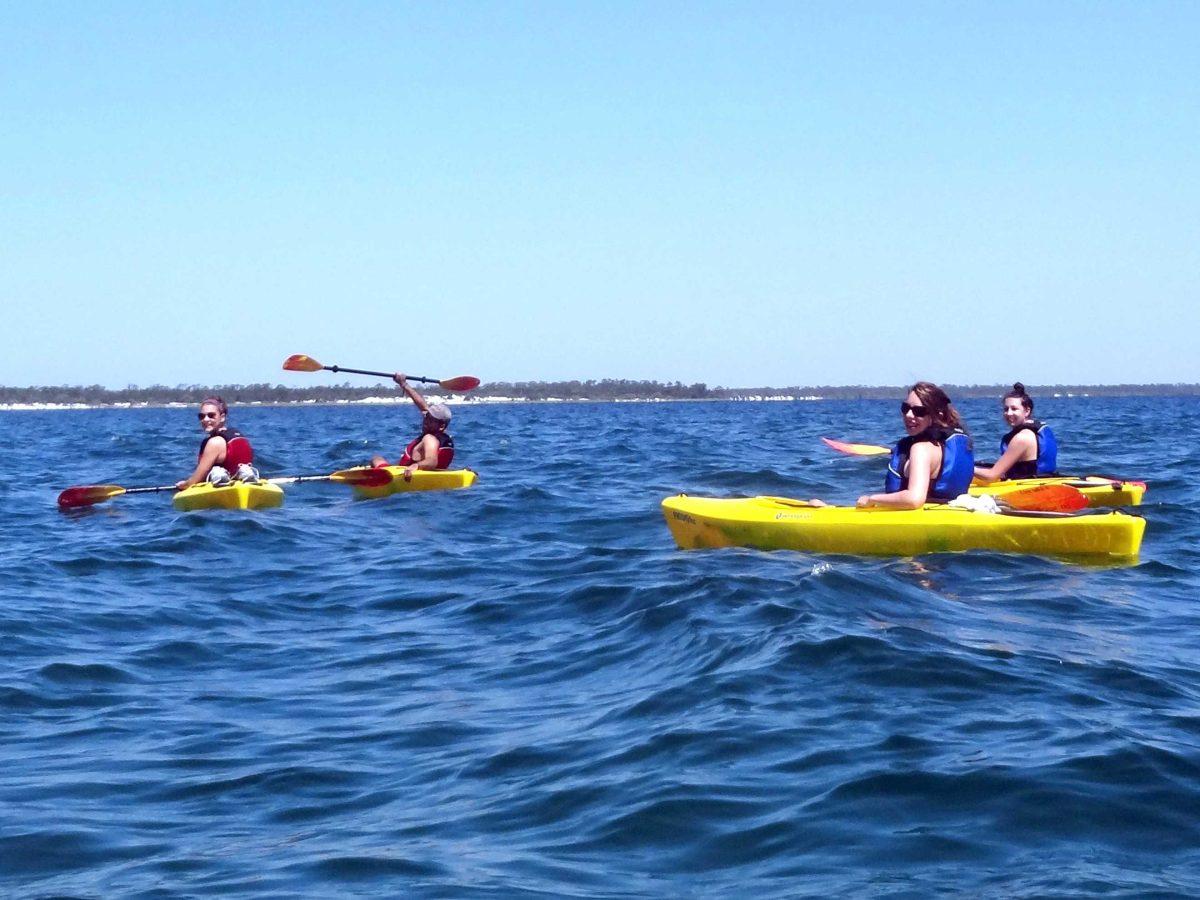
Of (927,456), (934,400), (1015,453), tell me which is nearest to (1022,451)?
(1015,453)

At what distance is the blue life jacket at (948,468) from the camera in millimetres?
9719

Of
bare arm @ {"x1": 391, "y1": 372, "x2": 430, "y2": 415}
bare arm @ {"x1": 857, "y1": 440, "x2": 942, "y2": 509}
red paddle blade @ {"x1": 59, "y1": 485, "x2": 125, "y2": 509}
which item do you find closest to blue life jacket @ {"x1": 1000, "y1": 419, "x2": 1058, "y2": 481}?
bare arm @ {"x1": 857, "y1": 440, "x2": 942, "y2": 509}

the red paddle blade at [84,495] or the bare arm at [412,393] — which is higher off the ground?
the bare arm at [412,393]

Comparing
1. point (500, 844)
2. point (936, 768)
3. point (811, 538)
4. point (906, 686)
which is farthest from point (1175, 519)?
point (500, 844)

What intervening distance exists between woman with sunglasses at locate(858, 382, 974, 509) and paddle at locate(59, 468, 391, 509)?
6.96m

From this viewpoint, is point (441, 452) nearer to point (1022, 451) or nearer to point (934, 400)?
point (1022, 451)

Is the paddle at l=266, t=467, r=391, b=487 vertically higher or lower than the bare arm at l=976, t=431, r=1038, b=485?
lower

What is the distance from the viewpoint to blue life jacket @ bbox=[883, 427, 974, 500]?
31.9 feet

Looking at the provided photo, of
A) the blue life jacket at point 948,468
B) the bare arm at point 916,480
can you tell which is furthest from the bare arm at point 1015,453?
the bare arm at point 916,480

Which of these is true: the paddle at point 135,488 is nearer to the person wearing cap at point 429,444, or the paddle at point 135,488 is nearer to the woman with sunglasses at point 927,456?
the person wearing cap at point 429,444

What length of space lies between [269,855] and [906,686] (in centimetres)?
275

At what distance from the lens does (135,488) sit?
48.3 feet

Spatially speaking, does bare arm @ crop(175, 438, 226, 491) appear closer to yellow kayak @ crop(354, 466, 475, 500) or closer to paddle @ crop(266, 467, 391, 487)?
paddle @ crop(266, 467, 391, 487)

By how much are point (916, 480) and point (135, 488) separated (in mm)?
8763
